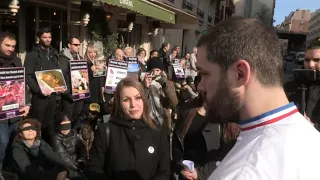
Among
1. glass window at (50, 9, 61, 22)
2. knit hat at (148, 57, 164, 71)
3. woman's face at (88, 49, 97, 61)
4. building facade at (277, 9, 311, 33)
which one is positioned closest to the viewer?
woman's face at (88, 49, 97, 61)

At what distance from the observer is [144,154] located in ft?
8.30

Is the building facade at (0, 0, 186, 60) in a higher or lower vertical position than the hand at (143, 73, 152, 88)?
higher

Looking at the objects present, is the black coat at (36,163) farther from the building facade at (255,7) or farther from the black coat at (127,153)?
the building facade at (255,7)

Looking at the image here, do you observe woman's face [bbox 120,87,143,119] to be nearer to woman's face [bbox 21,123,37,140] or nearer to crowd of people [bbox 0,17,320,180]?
crowd of people [bbox 0,17,320,180]

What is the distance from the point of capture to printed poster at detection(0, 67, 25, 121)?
157 inches

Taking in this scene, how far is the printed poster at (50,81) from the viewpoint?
4654 millimetres

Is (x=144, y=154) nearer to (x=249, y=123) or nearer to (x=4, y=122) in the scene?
(x=249, y=123)

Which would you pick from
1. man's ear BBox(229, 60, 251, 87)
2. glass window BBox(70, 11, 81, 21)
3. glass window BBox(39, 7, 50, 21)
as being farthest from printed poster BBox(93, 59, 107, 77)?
man's ear BBox(229, 60, 251, 87)

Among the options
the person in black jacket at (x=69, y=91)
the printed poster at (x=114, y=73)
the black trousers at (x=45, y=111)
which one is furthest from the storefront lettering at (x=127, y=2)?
the black trousers at (x=45, y=111)

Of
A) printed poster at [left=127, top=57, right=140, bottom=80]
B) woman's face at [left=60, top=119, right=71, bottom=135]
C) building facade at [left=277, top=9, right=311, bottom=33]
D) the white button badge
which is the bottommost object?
woman's face at [left=60, top=119, right=71, bottom=135]

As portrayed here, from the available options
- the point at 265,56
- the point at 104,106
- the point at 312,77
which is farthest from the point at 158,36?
the point at 265,56

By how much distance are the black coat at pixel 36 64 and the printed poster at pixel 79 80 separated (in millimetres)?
289

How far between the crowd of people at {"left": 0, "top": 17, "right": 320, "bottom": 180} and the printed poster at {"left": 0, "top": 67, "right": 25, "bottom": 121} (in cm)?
11

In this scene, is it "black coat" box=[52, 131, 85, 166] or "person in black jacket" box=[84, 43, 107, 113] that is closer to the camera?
"black coat" box=[52, 131, 85, 166]
